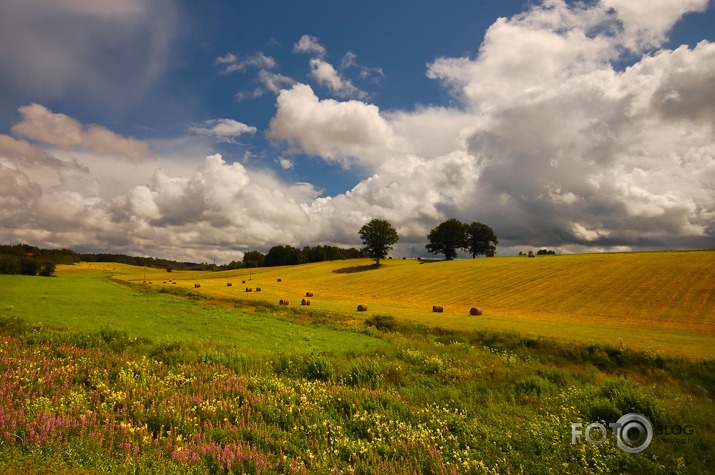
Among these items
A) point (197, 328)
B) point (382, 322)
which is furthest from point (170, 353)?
point (382, 322)

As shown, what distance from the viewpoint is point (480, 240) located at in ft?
417

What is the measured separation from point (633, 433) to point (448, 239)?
114 m

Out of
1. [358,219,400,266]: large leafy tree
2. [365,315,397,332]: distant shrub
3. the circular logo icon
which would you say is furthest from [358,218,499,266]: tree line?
the circular logo icon

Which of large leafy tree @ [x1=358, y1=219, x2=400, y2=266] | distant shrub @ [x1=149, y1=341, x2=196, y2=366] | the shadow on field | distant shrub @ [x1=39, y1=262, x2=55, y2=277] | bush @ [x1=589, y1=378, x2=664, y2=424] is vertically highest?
large leafy tree @ [x1=358, y1=219, x2=400, y2=266]

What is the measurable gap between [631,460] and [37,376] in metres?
13.3

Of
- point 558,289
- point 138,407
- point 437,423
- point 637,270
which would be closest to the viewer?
point 138,407

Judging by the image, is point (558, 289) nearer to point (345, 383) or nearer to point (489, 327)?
point (489, 327)

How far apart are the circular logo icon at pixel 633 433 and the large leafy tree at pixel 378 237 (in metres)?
101

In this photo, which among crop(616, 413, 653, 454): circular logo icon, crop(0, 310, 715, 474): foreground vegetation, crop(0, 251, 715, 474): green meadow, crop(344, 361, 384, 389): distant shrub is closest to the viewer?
crop(0, 310, 715, 474): foreground vegetation

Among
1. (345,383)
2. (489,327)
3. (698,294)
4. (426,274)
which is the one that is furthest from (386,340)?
(426,274)

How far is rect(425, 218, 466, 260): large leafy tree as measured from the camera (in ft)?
393

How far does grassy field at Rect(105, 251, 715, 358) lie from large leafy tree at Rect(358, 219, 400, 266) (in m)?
26.7

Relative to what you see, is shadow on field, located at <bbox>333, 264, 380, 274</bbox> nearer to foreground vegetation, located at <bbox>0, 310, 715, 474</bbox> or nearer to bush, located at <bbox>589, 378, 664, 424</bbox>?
foreground vegetation, located at <bbox>0, 310, 715, 474</bbox>

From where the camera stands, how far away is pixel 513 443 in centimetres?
743
